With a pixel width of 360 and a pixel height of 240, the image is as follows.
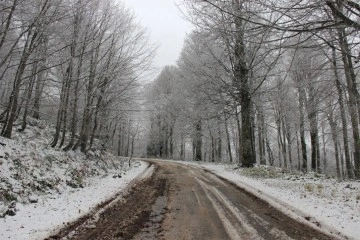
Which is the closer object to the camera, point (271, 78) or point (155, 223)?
point (155, 223)

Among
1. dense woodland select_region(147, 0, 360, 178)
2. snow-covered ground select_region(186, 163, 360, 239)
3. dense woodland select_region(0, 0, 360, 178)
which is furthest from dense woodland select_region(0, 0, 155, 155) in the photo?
snow-covered ground select_region(186, 163, 360, 239)

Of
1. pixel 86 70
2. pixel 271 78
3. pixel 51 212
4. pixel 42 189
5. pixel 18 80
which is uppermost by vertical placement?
pixel 271 78

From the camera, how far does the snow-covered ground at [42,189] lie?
6148 mm

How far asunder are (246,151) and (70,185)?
433 inches

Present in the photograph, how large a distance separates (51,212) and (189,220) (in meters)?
2.95

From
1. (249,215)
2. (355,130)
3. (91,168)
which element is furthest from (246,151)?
(249,215)

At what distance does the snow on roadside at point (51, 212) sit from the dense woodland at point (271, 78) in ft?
16.0

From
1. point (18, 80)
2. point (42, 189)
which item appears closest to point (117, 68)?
point (18, 80)

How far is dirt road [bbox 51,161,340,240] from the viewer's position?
18.2 feet

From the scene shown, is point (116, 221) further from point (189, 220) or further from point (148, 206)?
point (148, 206)

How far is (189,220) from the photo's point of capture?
21.5 ft

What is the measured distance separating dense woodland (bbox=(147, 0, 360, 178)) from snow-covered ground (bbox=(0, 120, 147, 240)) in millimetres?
5052

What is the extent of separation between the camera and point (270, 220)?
6496 mm

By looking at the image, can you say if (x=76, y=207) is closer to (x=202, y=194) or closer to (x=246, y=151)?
(x=202, y=194)
